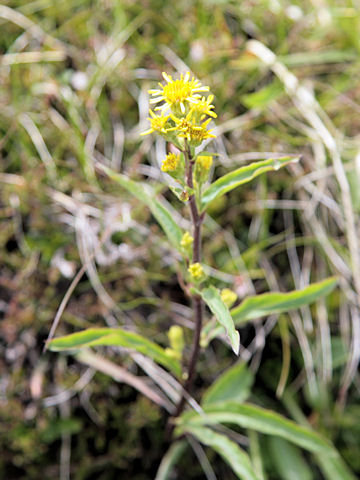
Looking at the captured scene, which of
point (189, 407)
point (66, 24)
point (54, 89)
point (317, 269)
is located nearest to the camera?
point (189, 407)

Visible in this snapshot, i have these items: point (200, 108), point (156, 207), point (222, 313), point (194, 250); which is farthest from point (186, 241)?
point (200, 108)

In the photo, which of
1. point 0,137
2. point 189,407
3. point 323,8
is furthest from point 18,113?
point 323,8

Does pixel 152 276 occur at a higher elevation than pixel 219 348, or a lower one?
higher

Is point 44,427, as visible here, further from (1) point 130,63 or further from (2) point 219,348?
(1) point 130,63

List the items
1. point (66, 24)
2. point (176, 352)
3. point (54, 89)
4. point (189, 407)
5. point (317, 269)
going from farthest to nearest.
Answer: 1. point (66, 24)
2. point (54, 89)
3. point (317, 269)
4. point (189, 407)
5. point (176, 352)

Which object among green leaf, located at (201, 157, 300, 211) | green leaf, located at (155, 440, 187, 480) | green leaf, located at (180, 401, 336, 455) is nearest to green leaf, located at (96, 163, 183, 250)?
green leaf, located at (201, 157, 300, 211)

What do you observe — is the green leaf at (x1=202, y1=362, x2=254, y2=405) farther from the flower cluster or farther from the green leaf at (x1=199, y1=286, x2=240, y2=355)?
the flower cluster

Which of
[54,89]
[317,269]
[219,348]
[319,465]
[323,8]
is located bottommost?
[319,465]

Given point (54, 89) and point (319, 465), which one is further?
point (54, 89)
